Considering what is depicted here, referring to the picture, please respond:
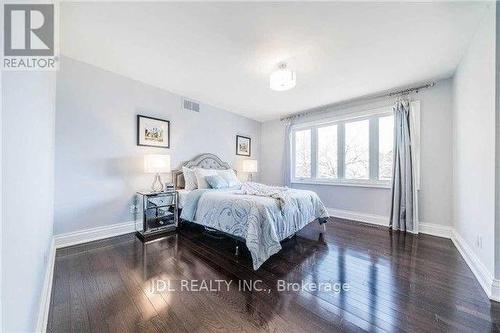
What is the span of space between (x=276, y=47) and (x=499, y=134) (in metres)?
2.15

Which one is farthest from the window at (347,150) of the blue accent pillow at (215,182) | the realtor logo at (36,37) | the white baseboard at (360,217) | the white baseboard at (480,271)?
the realtor logo at (36,37)

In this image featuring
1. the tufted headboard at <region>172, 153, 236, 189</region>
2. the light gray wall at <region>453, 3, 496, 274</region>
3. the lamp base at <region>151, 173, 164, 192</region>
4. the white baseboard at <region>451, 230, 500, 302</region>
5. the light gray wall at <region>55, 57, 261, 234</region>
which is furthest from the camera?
the tufted headboard at <region>172, 153, 236, 189</region>

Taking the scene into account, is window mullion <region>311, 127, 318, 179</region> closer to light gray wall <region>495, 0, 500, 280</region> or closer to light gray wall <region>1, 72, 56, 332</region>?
light gray wall <region>495, 0, 500, 280</region>

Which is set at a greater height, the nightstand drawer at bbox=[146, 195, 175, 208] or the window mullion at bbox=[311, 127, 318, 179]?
the window mullion at bbox=[311, 127, 318, 179]

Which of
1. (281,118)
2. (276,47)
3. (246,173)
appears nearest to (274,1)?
(276,47)

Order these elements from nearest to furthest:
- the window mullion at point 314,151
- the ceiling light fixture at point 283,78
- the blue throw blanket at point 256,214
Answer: the blue throw blanket at point 256,214
the ceiling light fixture at point 283,78
the window mullion at point 314,151

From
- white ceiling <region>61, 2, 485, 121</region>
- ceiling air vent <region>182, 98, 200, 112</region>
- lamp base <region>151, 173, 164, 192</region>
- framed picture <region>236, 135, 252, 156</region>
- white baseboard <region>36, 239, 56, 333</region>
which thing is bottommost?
white baseboard <region>36, 239, 56, 333</region>

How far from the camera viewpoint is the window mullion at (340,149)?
419cm

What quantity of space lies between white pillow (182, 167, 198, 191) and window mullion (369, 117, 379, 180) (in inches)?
132

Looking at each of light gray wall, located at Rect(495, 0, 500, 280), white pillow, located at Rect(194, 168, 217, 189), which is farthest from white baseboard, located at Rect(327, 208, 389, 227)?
white pillow, located at Rect(194, 168, 217, 189)

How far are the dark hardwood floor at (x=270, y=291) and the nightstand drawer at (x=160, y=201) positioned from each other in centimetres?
59

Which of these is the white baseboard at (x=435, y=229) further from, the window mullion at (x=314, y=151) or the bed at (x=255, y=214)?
the window mullion at (x=314, y=151)

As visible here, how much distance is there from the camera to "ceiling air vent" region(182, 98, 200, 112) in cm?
388

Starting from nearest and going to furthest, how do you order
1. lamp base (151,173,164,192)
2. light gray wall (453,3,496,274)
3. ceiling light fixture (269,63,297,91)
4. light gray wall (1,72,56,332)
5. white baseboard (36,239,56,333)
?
light gray wall (1,72,56,332)
white baseboard (36,239,56,333)
light gray wall (453,3,496,274)
ceiling light fixture (269,63,297,91)
lamp base (151,173,164,192)
